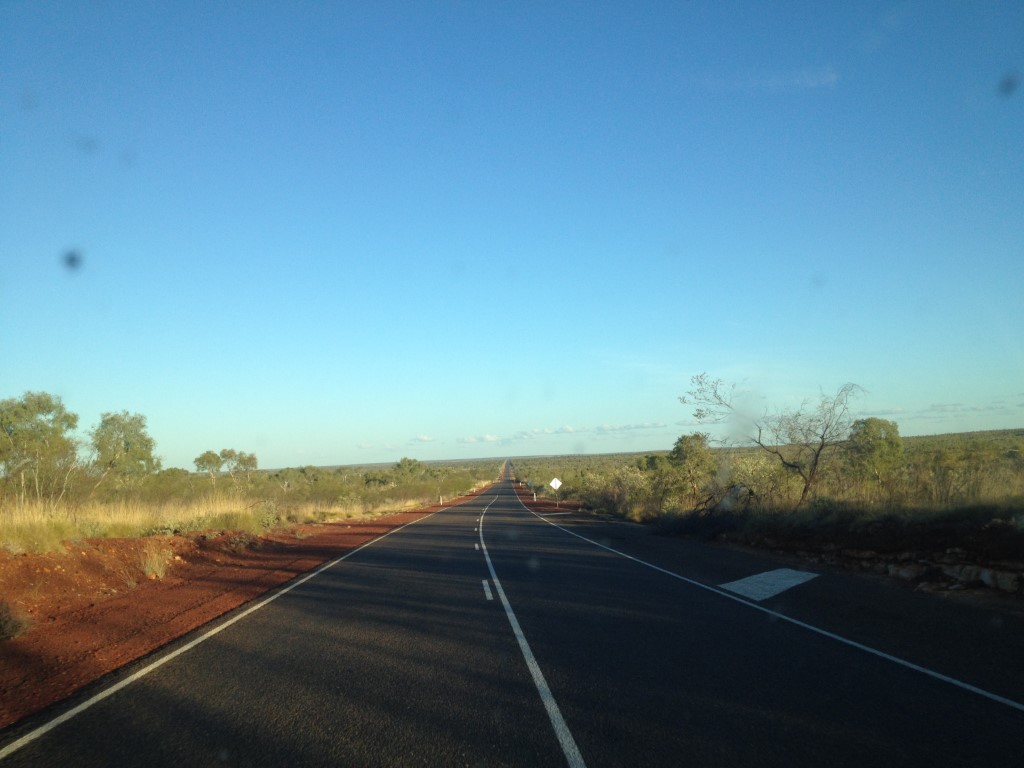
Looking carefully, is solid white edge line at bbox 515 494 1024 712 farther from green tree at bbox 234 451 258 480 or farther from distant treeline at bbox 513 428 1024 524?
green tree at bbox 234 451 258 480

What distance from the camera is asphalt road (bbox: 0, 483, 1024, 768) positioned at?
4598mm

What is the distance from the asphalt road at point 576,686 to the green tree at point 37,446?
1571cm

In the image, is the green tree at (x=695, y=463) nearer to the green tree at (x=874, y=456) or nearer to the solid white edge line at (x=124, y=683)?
the green tree at (x=874, y=456)

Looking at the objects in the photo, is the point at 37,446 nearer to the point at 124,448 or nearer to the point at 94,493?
the point at 94,493

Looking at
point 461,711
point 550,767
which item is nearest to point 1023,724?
point 550,767

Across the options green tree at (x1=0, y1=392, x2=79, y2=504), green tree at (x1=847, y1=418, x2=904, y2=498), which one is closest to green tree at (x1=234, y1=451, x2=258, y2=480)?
green tree at (x1=0, y1=392, x2=79, y2=504)

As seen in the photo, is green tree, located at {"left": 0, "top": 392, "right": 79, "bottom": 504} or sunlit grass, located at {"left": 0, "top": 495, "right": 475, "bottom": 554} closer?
sunlit grass, located at {"left": 0, "top": 495, "right": 475, "bottom": 554}

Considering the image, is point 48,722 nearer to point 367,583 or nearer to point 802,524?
point 367,583

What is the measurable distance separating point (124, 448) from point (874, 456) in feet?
110

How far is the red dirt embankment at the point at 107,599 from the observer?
7.01 metres

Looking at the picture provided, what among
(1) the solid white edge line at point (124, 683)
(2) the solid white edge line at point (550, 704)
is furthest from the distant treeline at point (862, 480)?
(1) the solid white edge line at point (124, 683)

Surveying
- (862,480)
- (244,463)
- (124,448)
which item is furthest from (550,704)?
(244,463)

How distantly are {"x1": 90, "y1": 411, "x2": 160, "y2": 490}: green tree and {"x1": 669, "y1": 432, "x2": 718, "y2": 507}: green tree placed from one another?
86.6ft

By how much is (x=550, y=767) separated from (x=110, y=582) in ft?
39.3
